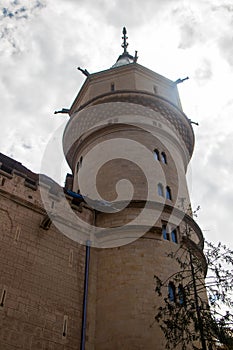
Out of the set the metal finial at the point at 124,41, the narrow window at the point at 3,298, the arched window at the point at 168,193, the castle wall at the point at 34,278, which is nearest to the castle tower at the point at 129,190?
the arched window at the point at 168,193

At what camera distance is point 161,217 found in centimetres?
1647

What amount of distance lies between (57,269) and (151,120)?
9585mm

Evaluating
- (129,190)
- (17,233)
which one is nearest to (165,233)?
(129,190)

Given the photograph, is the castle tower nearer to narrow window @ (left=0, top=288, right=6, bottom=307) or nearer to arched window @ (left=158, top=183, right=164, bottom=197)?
arched window @ (left=158, top=183, right=164, bottom=197)

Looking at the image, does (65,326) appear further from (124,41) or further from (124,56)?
(124,41)

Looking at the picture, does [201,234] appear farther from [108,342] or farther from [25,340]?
[25,340]

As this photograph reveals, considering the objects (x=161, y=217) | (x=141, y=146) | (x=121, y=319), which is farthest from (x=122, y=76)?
(x=121, y=319)

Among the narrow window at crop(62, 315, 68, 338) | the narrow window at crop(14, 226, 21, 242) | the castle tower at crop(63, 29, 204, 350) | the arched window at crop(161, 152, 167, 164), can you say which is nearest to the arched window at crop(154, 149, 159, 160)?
the castle tower at crop(63, 29, 204, 350)

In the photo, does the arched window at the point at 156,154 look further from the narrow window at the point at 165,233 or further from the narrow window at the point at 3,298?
the narrow window at the point at 3,298

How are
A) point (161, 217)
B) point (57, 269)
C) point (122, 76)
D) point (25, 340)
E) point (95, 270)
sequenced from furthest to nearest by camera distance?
point (122, 76) → point (161, 217) → point (95, 270) → point (57, 269) → point (25, 340)

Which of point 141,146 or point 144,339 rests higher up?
point 141,146

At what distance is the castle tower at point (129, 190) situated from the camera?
1358 centimetres

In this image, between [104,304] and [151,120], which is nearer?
[104,304]

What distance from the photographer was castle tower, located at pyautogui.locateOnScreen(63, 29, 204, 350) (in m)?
13.6
